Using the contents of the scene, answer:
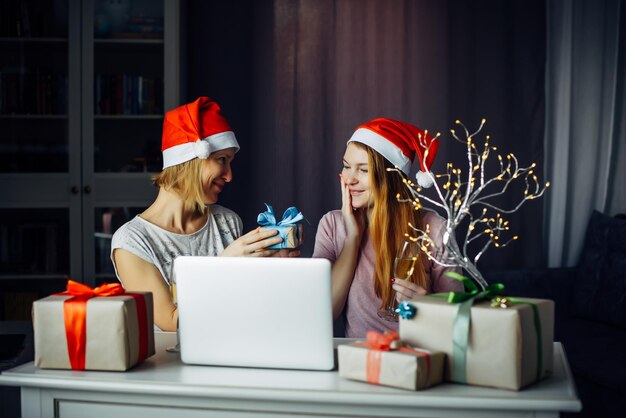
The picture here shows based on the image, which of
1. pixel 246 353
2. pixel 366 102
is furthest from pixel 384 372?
pixel 366 102

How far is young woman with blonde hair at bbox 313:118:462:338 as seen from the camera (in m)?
Answer: 2.28

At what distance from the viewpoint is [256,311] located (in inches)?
58.2

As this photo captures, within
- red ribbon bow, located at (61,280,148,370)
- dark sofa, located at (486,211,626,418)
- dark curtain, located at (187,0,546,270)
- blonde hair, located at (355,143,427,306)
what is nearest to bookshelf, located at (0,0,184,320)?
dark curtain, located at (187,0,546,270)

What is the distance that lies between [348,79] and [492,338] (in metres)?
2.80

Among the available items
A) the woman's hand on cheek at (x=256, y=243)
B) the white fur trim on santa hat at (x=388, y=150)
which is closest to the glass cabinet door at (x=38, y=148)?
the white fur trim on santa hat at (x=388, y=150)

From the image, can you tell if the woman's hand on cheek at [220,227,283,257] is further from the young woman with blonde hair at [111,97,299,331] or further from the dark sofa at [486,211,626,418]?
the dark sofa at [486,211,626,418]

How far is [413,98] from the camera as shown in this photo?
401 cm

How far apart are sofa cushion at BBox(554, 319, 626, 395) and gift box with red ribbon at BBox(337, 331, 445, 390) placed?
1536 millimetres

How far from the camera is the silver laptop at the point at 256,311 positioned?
145 centimetres

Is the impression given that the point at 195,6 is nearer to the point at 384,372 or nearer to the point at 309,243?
the point at 309,243

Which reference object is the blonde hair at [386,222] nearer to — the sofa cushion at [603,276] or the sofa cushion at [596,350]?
the sofa cushion at [596,350]

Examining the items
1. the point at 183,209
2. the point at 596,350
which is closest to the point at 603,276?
the point at 596,350

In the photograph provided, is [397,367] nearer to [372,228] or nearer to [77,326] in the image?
[77,326]

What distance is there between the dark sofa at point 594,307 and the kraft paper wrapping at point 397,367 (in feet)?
5.05
